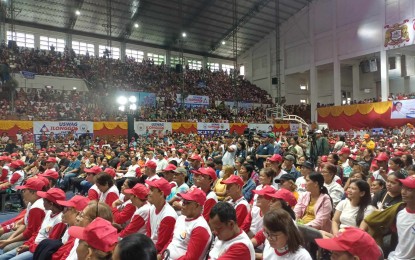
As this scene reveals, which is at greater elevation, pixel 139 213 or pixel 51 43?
pixel 51 43

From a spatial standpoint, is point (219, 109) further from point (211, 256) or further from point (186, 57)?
point (211, 256)

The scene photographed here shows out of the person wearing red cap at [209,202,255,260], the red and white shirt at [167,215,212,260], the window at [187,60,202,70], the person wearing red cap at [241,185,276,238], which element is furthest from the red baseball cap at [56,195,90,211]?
the window at [187,60,202,70]

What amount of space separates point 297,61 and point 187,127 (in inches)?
584

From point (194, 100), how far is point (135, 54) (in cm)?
755

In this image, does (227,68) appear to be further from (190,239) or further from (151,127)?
(190,239)

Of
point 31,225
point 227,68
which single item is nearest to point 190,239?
point 31,225

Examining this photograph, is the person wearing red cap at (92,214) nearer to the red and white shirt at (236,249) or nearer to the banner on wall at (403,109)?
the red and white shirt at (236,249)

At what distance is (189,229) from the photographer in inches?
111

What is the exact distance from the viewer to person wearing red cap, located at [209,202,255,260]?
2.27 m

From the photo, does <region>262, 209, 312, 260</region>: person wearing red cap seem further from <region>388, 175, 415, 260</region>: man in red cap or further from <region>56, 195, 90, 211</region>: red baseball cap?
<region>56, 195, 90, 211</region>: red baseball cap

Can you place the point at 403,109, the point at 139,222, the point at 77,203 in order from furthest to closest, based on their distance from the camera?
the point at 403,109 → the point at 139,222 → the point at 77,203

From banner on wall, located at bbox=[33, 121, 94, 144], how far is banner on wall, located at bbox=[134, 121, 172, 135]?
7.80 ft

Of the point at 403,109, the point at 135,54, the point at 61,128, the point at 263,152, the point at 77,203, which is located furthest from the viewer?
the point at 135,54

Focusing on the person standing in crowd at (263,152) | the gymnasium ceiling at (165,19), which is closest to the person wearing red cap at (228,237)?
the person standing in crowd at (263,152)
